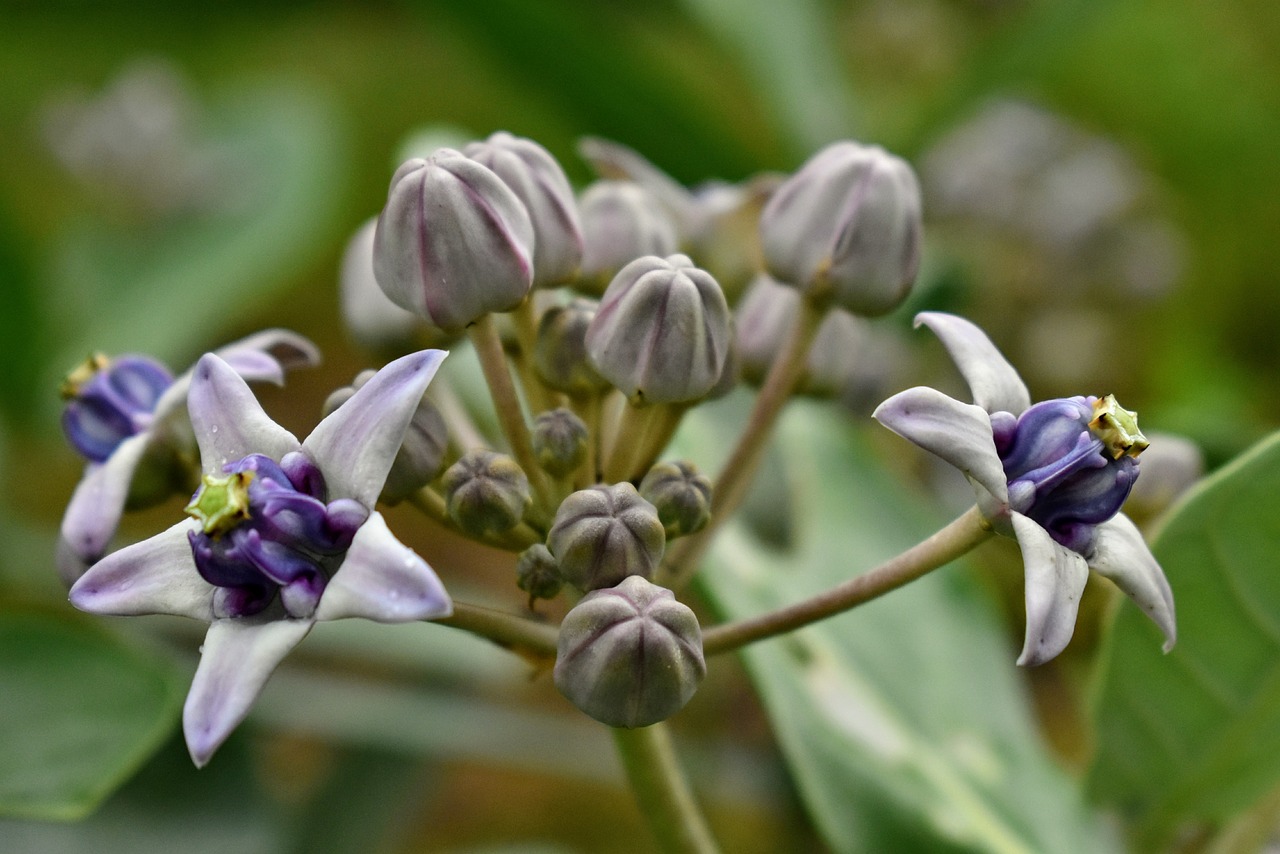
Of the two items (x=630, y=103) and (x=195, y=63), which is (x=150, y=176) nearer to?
(x=630, y=103)

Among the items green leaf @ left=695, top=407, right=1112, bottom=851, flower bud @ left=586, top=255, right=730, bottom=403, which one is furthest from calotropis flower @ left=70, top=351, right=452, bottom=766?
green leaf @ left=695, top=407, right=1112, bottom=851

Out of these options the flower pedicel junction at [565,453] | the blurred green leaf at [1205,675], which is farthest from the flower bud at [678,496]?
the blurred green leaf at [1205,675]

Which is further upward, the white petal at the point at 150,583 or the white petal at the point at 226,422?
the white petal at the point at 226,422

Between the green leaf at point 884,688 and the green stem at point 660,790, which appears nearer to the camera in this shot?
the green stem at point 660,790

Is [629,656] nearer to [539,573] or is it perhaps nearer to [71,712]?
[539,573]

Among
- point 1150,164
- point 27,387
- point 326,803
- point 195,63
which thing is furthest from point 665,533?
point 195,63

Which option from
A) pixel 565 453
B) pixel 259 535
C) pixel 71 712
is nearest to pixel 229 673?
pixel 259 535

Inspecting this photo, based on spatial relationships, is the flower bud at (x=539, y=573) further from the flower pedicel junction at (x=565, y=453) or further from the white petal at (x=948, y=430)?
the white petal at (x=948, y=430)

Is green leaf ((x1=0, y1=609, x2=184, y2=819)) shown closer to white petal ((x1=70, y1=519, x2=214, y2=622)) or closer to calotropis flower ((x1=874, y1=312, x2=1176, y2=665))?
white petal ((x1=70, y1=519, x2=214, y2=622))
